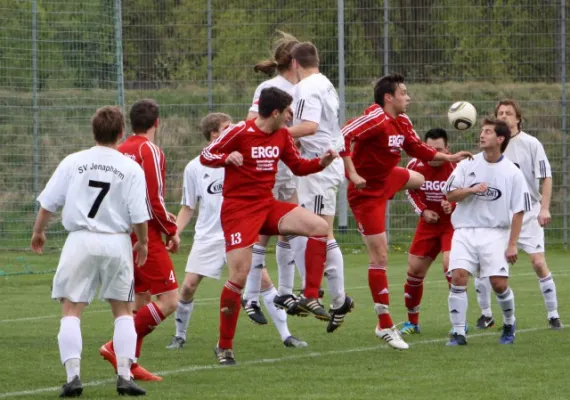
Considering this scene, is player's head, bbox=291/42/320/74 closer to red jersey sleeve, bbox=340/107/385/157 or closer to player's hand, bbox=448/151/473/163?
red jersey sleeve, bbox=340/107/385/157

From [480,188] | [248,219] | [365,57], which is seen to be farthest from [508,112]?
[365,57]

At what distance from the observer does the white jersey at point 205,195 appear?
11.1m

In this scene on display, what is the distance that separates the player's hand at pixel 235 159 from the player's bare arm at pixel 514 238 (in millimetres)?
2551

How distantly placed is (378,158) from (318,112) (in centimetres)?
77

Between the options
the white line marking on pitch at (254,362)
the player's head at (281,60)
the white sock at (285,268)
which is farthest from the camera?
the white sock at (285,268)

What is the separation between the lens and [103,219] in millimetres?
7895

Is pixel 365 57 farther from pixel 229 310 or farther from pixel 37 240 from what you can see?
pixel 37 240

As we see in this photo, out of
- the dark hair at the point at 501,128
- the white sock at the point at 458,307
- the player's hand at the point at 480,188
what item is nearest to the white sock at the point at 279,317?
the white sock at the point at 458,307

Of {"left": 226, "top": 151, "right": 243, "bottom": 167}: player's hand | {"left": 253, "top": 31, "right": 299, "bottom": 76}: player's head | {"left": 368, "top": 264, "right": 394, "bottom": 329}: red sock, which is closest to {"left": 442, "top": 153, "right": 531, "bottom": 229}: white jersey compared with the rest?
{"left": 368, "top": 264, "right": 394, "bottom": 329}: red sock

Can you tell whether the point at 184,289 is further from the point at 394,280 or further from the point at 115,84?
the point at 115,84

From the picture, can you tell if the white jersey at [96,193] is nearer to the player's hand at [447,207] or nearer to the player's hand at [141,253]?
the player's hand at [141,253]

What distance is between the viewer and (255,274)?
10.7m

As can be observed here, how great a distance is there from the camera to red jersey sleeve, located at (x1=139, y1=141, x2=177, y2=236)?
9016 mm

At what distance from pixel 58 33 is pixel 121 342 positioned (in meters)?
13.3
